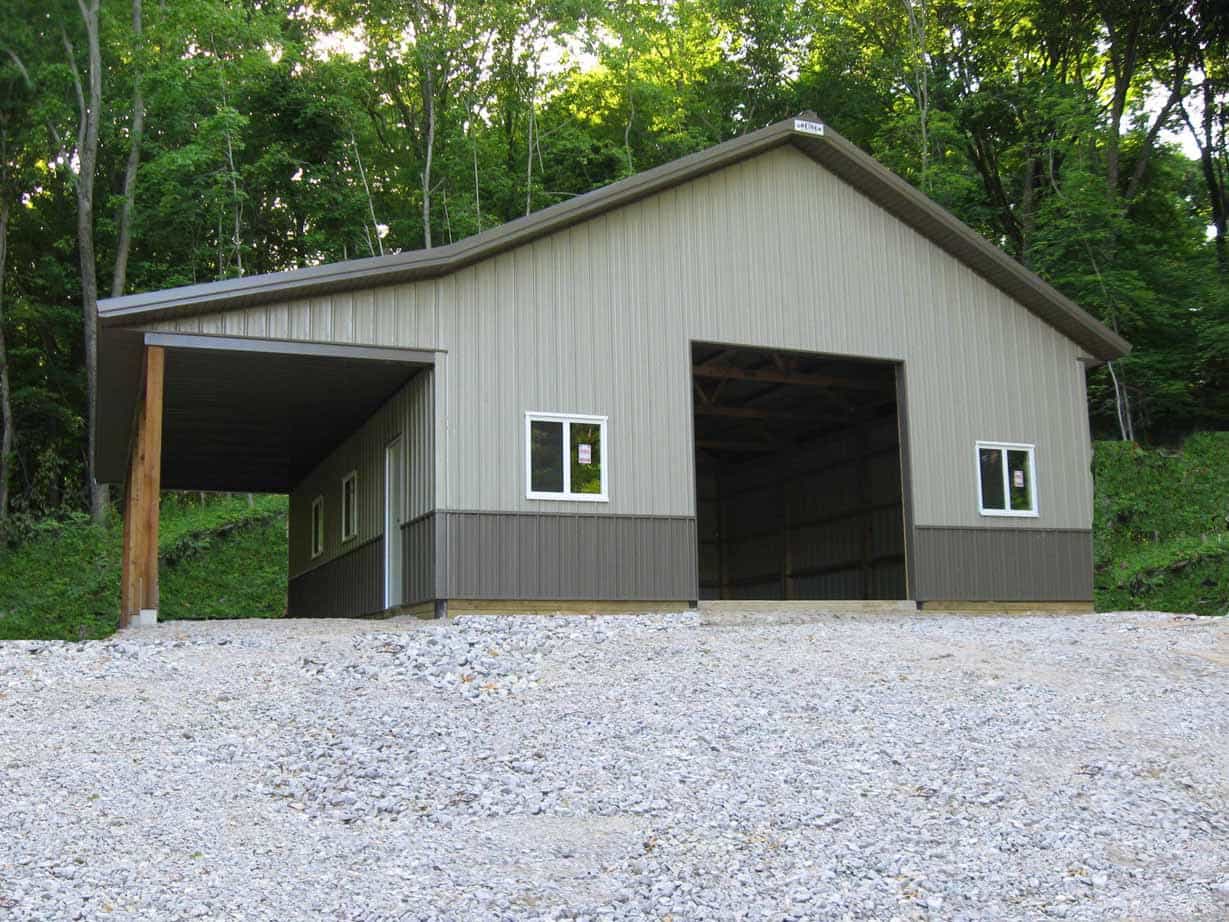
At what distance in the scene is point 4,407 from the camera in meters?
32.4

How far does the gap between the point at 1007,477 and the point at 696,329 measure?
509 centimetres

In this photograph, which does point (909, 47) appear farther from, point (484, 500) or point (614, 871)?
point (614, 871)

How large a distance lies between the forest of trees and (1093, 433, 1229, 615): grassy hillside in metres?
3.13

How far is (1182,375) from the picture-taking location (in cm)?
3189

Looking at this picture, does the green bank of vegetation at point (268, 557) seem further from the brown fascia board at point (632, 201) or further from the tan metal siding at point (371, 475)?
the brown fascia board at point (632, 201)

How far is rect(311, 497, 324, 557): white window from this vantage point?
22.7 m

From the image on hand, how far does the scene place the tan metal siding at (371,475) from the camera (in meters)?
Result: 15.5

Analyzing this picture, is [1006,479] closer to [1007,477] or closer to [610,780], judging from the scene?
[1007,477]

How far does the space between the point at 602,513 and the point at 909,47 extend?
27.4m

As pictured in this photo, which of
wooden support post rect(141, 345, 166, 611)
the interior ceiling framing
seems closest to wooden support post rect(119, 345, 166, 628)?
wooden support post rect(141, 345, 166, 611)

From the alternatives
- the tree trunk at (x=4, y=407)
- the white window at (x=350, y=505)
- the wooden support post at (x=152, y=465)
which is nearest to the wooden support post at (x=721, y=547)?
the white window at (x=350, y=505)

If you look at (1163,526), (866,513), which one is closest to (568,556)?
(866,513)

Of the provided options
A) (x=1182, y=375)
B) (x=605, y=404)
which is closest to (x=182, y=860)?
(x=605, y=404)

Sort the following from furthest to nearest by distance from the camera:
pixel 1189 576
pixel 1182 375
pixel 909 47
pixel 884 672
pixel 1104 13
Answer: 1. pixel 909 47
2. pixel 1104 13
3. pixel 1182 375
4. pixel 1189 576
5. pixel 884 672
